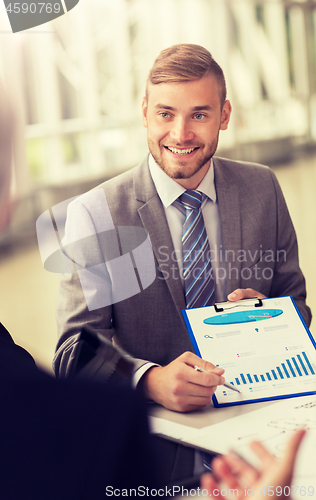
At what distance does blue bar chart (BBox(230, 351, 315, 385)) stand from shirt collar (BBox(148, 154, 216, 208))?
0.65 metres

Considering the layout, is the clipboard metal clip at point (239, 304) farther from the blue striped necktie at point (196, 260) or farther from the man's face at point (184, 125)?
the man's face at point (184, 125)

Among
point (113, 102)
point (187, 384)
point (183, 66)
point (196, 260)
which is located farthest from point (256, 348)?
point (113, 102)

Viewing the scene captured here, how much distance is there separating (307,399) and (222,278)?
22.9 inches

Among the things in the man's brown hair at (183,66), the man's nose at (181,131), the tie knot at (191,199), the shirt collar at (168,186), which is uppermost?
the man's brown hair at (183,66)

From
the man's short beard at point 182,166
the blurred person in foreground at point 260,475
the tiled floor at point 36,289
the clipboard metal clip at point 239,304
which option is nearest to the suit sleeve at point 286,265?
the man's short beard at point 182,166

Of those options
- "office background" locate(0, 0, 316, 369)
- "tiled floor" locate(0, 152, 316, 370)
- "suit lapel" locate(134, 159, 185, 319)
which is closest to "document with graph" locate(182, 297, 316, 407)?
"suit lapel" locate(134, 159, 185, 319)

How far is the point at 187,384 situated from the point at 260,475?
46 cm

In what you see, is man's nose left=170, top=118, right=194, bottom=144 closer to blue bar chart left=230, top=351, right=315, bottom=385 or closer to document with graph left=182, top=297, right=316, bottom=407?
document with graph left=182, top=297, right=316, bottom=407

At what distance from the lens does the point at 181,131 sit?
1.48m

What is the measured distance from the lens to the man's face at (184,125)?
1.46m

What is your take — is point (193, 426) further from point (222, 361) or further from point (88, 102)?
point (88, 102)

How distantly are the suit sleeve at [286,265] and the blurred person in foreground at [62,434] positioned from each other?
3.74ft

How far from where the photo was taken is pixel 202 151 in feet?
5.03

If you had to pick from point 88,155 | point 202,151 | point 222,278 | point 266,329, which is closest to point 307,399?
point 266,329
